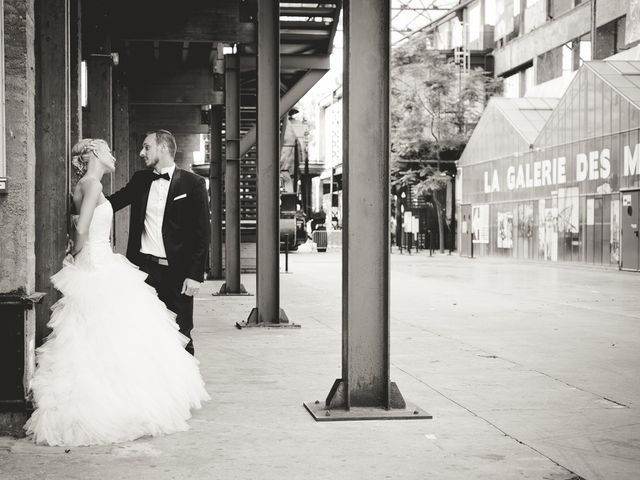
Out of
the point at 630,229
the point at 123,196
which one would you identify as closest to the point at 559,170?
the point at 630,229

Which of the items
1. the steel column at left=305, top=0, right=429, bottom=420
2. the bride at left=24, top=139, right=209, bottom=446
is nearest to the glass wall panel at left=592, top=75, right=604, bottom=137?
the steel column at left=305, top=0, right=429, bottom=420

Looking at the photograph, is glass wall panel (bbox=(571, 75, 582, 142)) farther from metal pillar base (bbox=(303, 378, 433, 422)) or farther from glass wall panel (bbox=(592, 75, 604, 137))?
metal pillar base (bbox=(303, 378, 433, 422))

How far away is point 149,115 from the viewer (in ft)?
87.4

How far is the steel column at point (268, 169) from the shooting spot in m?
12.0

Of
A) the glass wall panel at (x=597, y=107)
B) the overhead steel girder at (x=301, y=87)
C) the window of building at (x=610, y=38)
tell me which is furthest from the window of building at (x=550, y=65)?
the overhead steel girder at (x=301, y=87)

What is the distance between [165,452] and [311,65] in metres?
14.2

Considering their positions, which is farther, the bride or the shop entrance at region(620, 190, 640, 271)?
the shop entrance at region(620, 190, 640, 271)

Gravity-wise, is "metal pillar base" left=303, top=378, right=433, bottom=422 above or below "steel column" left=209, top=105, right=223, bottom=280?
below

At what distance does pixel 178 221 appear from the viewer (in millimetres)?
6887

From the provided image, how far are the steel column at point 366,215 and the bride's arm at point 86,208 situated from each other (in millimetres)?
1733

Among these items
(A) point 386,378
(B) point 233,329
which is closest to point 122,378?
(A) point 386,378

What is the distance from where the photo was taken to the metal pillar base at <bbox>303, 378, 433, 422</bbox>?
6051 mm

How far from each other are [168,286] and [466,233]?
37262 millimetres

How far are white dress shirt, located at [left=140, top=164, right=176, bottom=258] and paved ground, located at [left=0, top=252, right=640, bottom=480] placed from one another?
1.25 metres
